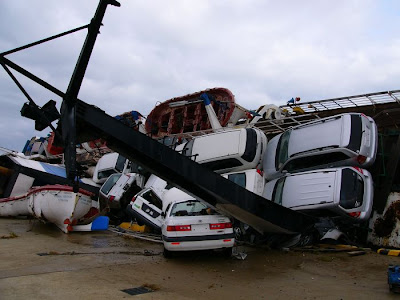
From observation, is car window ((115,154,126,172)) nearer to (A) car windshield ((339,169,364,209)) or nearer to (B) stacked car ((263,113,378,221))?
(B) stacked car ((263,113,378,221))

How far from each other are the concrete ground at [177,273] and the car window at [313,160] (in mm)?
2291

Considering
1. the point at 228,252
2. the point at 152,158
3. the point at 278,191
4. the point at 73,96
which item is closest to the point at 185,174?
the point at 152,158

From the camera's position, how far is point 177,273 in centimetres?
641

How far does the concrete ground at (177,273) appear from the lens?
487cm

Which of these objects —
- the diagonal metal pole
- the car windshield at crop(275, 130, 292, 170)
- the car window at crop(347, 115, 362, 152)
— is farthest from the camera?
the car windshield at crop(275, 130, 292, 170)

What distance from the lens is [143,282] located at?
5.49 metres

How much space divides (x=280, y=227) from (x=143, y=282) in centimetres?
365

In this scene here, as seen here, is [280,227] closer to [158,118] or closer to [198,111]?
[198,111]

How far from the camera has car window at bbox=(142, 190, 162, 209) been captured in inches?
445

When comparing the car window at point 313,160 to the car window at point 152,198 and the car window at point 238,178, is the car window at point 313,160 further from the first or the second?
the car window at point 152,198

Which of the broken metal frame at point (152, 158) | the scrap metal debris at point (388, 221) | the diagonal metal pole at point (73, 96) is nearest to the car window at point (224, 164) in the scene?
the broken metal frame at point (152, 158)

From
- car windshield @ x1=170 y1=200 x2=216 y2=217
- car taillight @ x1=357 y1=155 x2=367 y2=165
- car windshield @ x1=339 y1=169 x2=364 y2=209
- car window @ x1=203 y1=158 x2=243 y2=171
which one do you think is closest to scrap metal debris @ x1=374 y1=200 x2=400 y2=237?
car windshield @ x1=339 y1=169 x2=364 y2=209

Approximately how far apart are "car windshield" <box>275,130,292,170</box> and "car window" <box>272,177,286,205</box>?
2.50 ft

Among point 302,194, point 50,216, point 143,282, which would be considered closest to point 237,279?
point 143,282
